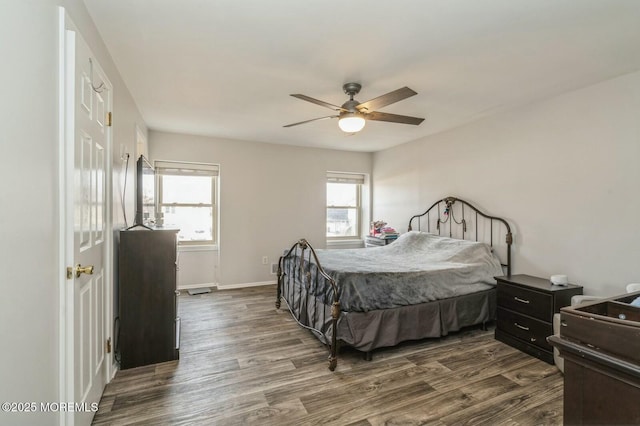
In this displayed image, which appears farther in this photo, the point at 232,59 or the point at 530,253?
the point at 530,253

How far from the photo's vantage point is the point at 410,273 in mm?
2945

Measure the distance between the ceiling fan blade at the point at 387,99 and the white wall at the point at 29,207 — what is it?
2005 millimetres

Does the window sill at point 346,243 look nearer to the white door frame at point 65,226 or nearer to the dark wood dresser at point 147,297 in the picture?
the dark wood dresser at point 147,297

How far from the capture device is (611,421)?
1.00 metres

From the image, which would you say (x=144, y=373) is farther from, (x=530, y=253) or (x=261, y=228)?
(x=530, y=253)

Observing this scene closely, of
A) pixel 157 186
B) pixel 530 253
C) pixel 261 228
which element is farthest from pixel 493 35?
pixel 157 186

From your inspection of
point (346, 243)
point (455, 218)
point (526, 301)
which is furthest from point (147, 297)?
point (346, 243)

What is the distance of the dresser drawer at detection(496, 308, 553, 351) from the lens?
2637mm

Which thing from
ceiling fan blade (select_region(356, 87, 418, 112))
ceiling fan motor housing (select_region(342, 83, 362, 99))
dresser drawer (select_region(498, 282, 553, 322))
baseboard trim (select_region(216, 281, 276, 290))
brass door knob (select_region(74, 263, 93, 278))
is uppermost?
ceiling fan motor housing (select_region(342, 83, 362, 99))

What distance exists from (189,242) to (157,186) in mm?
1028

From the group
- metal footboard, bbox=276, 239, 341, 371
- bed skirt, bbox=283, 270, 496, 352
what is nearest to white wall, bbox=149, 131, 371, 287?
metal footboard, bbox=276, 239, 341, 371

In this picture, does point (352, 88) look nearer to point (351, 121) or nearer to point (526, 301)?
point (351, 121)

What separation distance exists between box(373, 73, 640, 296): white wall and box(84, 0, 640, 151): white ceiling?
25 cm

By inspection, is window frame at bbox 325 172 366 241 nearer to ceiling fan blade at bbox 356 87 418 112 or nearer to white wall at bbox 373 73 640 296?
white wall at bbox 373 73 640 296
